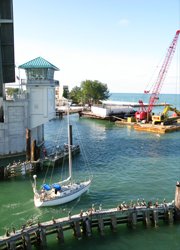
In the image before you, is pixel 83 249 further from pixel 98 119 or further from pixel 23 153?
pixel 98 119

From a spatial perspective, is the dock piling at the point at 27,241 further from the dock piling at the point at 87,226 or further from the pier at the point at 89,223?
the dock piling at the point at 87,226

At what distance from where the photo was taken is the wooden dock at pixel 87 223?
2529cm

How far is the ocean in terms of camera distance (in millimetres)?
27609

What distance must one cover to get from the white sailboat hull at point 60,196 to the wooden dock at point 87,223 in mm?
5348

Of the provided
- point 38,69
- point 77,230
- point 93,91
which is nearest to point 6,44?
point 38,69

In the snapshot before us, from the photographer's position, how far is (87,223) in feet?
91.7

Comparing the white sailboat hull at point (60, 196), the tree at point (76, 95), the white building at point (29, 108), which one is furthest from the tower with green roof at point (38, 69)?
the tree at point (76, 95)

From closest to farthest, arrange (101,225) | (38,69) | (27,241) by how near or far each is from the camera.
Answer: (27,241) < (101,225) < (38,69)

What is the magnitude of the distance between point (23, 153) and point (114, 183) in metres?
20.3

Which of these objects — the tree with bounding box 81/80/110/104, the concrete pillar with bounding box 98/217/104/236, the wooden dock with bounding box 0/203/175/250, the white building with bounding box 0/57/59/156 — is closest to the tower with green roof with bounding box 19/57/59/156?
the white building with bounding box 0/57/59/156

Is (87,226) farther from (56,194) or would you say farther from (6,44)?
(6,44)

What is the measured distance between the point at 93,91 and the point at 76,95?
1250 centimetres

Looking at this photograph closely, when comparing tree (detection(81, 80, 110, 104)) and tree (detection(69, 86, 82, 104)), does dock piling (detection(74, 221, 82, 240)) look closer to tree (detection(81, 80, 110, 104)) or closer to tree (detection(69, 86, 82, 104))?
tree (detection(81, 80, 110, 104))

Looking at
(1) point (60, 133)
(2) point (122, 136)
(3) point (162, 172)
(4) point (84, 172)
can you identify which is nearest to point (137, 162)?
(3) point (162, 172)
